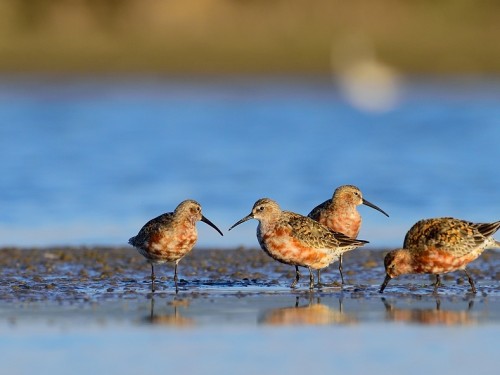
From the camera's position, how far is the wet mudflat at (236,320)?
10164 mm

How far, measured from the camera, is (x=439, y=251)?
1413 centimetres

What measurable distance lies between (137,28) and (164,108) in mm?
10678

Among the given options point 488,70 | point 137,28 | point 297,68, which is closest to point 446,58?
point 488,70

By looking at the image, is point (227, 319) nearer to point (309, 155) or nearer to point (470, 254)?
point (470, 254)

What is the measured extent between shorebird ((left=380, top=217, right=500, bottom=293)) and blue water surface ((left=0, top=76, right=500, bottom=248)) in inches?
157

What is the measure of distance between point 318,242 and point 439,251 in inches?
56.1

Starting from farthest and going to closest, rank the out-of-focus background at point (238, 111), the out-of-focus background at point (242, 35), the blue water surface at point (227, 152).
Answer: the out-of-focus background at point (242, 35), the out-of-focus background at point (238, 111), the blue water surface at point (227, 152)

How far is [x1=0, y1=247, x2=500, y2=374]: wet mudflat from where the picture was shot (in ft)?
33.3

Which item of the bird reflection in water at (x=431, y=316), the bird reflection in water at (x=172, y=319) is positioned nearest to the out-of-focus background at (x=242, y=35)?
the bird reflection in water at (x=431, y=316)

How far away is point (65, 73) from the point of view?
1986 inches

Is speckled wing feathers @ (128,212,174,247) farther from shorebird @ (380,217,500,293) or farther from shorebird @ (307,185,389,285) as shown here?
shorebird @ (380,217,500,293)

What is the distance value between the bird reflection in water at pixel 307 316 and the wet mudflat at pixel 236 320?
0.01m

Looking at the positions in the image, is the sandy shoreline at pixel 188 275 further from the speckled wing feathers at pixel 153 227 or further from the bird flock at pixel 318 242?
the speckled wing feathers at pixel 153 227

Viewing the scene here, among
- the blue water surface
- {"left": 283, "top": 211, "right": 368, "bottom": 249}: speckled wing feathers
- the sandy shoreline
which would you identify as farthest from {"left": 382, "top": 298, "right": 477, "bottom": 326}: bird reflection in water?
the blue water surface
